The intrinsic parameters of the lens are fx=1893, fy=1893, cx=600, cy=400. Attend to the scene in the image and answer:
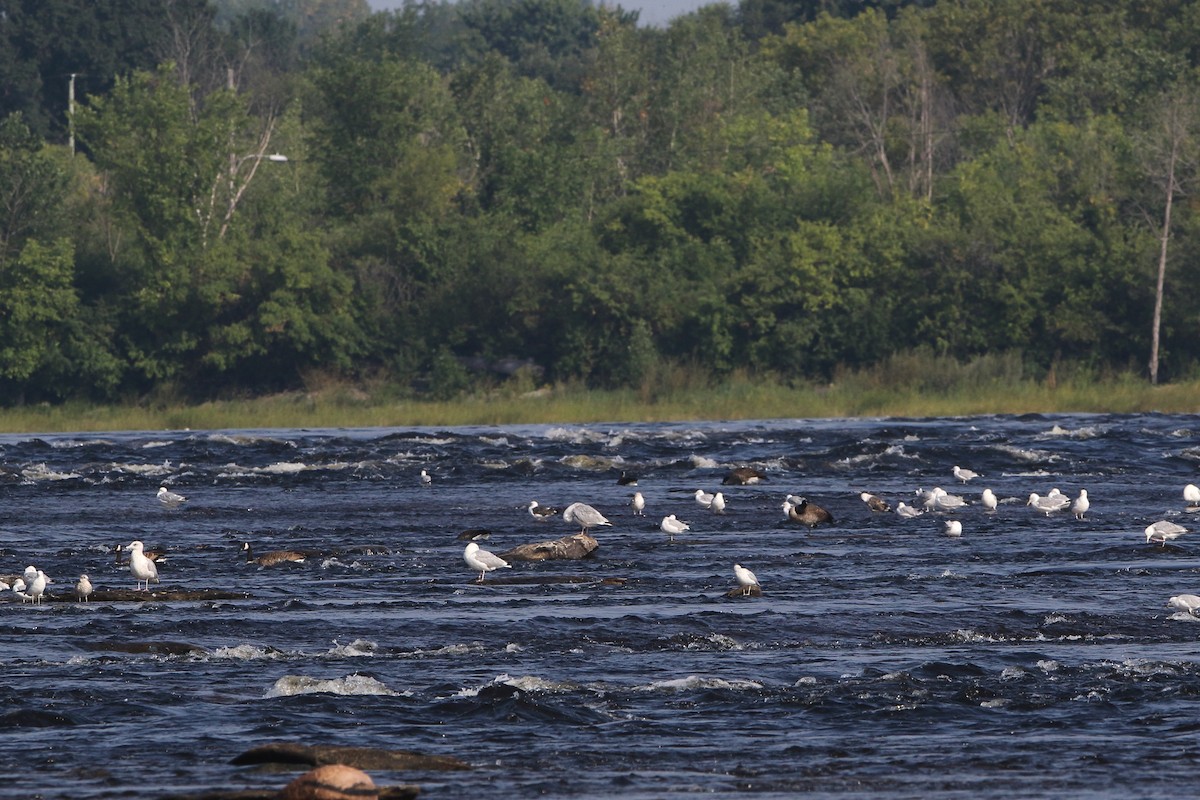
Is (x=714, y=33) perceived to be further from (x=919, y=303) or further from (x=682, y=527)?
(x=682, y=527)

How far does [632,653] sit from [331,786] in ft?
18.7

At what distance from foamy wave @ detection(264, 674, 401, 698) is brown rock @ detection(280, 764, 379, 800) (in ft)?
12.3

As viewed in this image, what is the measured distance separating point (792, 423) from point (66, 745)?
36.3 meters

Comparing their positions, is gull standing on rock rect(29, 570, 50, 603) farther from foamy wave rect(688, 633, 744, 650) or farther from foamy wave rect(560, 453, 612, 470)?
foamy wave rect(560, 453, 612, 470)

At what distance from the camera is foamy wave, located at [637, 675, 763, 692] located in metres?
13.8

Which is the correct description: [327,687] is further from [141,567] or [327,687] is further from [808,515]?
[808,515]

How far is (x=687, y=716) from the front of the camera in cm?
1291

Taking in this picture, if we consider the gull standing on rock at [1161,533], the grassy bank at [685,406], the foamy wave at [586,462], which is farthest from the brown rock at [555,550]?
the grassy bank at [685,406]

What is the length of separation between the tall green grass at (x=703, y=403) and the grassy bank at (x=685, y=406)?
0.04m

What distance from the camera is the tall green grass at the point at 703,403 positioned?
4934 centimetres

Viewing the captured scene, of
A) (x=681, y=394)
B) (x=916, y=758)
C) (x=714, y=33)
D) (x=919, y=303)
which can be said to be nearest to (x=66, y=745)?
(x=916, y=758)

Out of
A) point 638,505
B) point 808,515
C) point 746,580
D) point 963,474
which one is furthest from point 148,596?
point 963,474

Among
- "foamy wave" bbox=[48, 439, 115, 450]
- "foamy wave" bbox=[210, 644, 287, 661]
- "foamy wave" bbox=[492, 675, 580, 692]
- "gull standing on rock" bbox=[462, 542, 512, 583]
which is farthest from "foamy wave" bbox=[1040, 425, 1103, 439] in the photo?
"foamy wave" bbox=[492, 675, 580, 692]

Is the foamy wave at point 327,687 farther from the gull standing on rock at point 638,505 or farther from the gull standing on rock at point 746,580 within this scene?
the gull standing on rock at point 638,505
